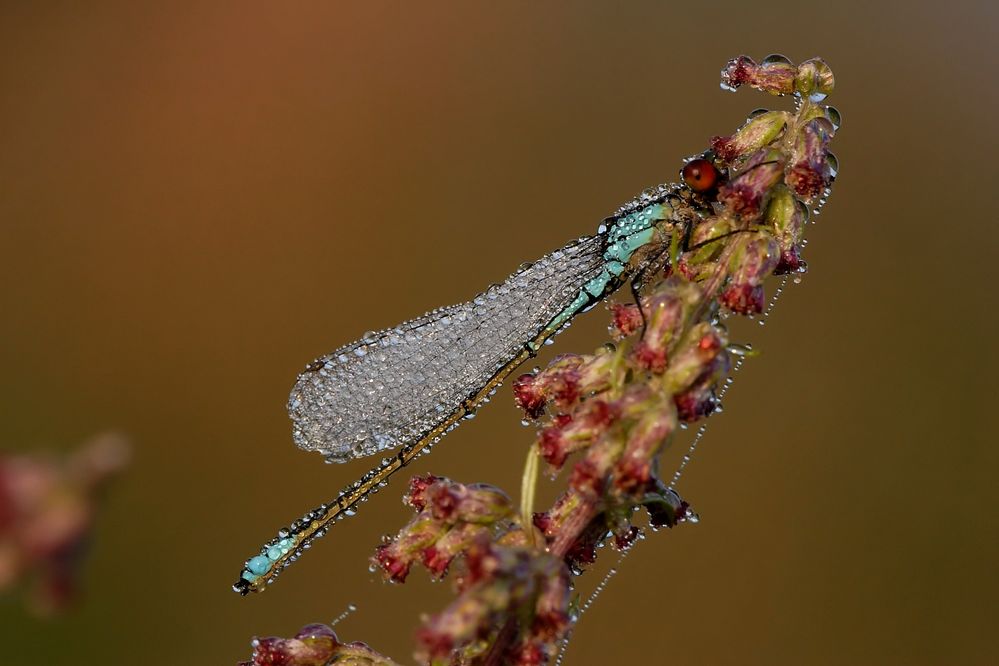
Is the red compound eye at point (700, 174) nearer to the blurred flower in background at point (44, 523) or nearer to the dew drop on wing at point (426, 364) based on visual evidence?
the dew drop on wing at point (426, 364)

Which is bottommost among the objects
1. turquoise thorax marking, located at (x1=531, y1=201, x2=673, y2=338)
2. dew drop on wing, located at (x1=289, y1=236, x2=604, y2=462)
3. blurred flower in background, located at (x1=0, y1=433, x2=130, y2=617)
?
blurred flower in background, located at (x1=0, y1=433, x2=130, y2=617)

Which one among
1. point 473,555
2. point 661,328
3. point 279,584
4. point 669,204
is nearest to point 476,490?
point 473,555

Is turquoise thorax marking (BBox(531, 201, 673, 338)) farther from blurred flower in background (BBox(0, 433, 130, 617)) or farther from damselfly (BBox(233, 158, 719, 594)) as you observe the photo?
blurred flower in background (BBox(0, 433, 130, 617))

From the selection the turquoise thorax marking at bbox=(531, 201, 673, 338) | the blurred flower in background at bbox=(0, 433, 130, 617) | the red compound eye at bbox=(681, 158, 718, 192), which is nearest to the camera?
the blurred flower in background at bbox=(0, 433, 130, 617)

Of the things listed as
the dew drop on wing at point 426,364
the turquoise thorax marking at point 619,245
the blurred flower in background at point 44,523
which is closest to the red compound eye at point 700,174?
the turquoise thorax marking at point 619,245

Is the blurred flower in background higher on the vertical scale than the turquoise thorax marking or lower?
lower

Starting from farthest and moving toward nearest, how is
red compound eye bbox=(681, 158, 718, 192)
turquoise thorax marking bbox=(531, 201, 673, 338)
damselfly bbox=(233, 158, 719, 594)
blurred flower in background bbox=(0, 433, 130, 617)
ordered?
damselfly bbox=(233, 158, 719, 594) < turquoise thorax marking bbox=(531, 201, 673, 338) < red compound eye bbox=(681, 158, 718, 192) < blurred flower in background bbox=(0, 433, 130, 617)

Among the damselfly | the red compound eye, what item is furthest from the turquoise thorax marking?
the red compound eye
